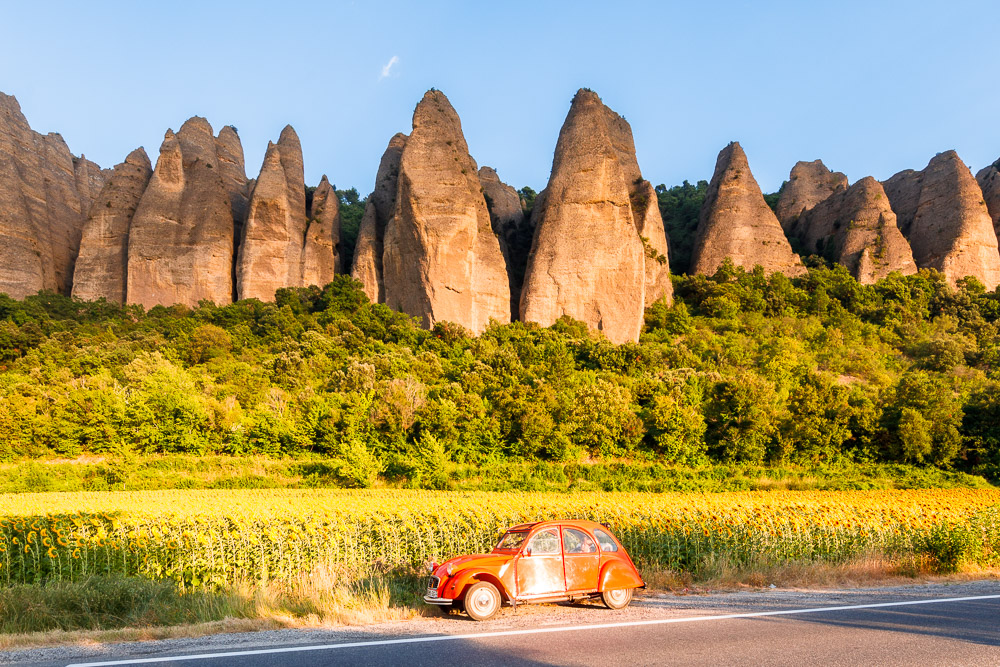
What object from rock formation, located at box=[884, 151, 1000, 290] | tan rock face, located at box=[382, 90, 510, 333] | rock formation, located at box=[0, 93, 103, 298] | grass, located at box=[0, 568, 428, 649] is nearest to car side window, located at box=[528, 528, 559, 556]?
grass, located at box=[0, 568, 428, 649]

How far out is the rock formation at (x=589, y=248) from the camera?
42969 mm

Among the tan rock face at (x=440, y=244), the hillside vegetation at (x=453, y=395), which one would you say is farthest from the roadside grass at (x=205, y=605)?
the tan rock face at (x=440, y=244)

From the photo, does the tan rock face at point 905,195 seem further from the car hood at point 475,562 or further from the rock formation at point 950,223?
the car hood at point 475,562

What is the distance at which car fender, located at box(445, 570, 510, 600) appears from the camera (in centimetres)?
852

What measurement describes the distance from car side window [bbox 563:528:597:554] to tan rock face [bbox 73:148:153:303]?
47.1 m

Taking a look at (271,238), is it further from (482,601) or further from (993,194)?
(993,194)

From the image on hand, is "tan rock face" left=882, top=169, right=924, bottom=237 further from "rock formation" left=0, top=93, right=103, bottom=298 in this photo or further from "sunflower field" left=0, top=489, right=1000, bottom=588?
"rock formation" left=0, top=93, right=103, bottom=298

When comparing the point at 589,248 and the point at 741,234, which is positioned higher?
the point at 741,234

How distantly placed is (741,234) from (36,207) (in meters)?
57.2

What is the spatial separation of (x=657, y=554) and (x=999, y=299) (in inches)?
2005

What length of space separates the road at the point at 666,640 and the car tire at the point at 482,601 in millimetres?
196

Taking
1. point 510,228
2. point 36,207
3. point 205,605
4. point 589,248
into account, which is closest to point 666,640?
point 205,605

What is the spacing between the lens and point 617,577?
9.37m

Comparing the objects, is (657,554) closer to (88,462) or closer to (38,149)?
(88,462)
